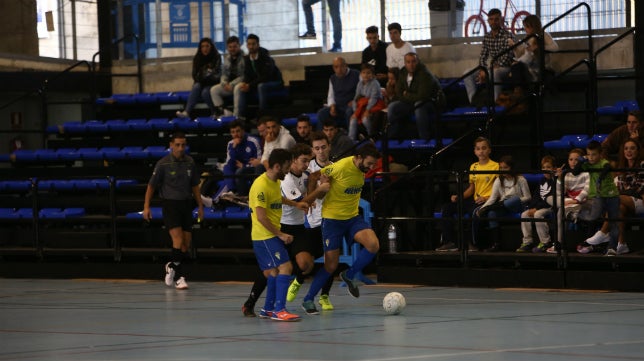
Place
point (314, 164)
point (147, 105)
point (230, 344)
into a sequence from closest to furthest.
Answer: point (230, 344), point (314, 164), point (147, 105)

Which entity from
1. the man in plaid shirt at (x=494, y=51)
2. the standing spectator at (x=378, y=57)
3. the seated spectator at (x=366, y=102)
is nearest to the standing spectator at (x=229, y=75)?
the standing spectator at (x=378, y=57)

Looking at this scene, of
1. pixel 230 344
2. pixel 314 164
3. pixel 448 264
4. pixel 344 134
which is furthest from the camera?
pixel 344 134

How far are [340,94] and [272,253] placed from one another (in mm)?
7812

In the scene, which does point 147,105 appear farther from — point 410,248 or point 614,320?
point 614,320

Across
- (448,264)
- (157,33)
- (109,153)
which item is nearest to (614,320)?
(448,264)

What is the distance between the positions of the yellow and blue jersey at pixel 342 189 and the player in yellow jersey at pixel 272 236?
94cm

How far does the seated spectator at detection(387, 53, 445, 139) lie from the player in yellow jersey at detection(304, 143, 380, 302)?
5412mm

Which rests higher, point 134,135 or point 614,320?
point 134,135

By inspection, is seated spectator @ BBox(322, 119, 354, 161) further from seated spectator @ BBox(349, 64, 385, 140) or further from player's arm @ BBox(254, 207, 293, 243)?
player's arm @ BBox(254, 207, 293, 243)

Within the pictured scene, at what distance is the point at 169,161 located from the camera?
17.0 meters

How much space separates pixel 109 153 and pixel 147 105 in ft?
6.52

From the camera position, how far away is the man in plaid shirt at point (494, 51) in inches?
760

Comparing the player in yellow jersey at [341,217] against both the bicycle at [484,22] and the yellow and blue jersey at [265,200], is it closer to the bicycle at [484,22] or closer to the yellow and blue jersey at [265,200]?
the yellow and blue jersey at [265,200]

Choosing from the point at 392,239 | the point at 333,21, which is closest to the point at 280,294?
the point at 392,239
